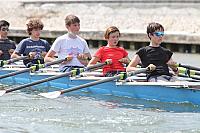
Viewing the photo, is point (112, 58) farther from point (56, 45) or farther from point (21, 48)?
point (21, 48)

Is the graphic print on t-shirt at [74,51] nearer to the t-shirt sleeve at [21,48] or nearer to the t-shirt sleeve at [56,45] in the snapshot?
the t-shirt sleeve at [56,45]

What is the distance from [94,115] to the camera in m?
9.70

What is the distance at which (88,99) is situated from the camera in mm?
11281

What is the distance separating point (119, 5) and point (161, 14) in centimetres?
394

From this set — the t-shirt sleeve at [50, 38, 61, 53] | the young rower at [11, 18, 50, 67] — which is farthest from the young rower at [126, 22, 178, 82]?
the young rower at [11, 18, 50, 67]

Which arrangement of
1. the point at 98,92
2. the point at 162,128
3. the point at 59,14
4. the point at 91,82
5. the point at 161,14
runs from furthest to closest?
the point at 59,14, the point at 161,14, the point at 98,92, the point at 91,82, the point at 162,128

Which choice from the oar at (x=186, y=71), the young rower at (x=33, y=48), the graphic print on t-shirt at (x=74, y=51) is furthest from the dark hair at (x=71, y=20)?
the oar at (x=186, y=71)

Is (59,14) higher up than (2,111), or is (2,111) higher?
(59,14)

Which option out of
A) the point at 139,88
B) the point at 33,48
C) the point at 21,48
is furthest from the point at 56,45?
the point at 139,88

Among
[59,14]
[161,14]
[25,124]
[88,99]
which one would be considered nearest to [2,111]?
[25,124]

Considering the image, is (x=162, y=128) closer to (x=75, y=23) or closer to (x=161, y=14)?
(x=75, y=23)

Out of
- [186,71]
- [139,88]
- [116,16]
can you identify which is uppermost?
[116,16]

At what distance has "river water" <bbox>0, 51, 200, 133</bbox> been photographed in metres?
8.77

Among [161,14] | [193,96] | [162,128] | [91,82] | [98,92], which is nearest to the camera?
[162,128]
